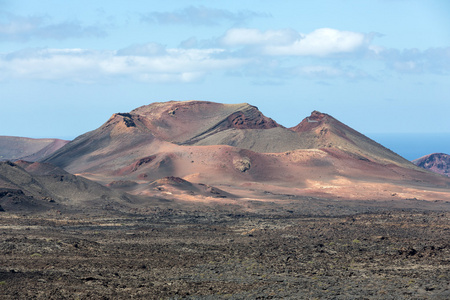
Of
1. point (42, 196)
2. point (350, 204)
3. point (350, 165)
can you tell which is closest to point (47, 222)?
point (42, 196)

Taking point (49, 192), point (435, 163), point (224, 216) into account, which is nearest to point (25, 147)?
point (435, 163)

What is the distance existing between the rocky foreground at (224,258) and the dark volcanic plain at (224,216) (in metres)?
0.09

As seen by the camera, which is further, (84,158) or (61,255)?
(84,158)

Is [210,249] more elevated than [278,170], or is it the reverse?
[278,170]

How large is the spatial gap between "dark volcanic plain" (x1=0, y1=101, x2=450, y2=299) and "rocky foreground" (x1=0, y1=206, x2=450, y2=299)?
0.29 ft

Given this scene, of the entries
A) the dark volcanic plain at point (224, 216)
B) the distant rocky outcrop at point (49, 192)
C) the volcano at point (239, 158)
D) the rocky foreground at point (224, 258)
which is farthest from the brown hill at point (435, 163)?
the rocky foreground at point (224, 258)

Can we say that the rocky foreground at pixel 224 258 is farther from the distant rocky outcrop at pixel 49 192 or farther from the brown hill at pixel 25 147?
the brown hill at pixel 25 147

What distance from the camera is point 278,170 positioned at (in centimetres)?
10412

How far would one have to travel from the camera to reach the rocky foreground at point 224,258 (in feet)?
90.2

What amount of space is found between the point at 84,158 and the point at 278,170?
4128 cm

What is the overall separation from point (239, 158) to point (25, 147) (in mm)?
93525

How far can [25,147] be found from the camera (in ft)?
590

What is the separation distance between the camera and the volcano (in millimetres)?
93312

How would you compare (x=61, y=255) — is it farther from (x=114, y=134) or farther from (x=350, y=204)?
(x=114, y=134)
